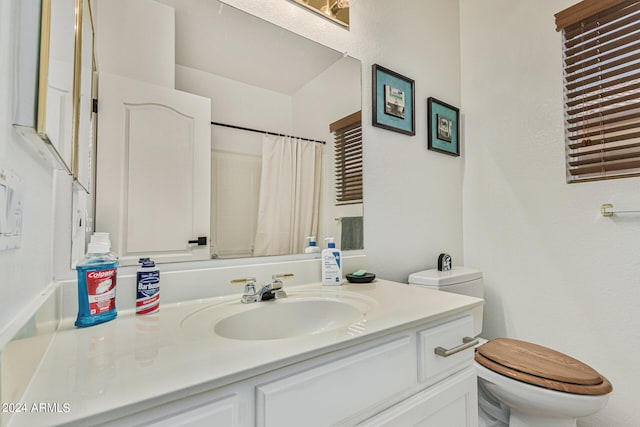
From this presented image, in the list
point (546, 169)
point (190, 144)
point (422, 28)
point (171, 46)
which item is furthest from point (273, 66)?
point (546, 169)

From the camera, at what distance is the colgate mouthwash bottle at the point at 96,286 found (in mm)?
626

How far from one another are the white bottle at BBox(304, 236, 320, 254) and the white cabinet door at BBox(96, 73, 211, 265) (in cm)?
38

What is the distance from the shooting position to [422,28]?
1.63 m

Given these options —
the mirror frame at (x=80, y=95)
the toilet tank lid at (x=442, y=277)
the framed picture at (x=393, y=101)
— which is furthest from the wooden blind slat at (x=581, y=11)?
the mirror frame at (x=80, y=95)

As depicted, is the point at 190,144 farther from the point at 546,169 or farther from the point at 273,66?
the point at 546,169

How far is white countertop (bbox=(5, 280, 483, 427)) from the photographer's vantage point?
385 millimetres

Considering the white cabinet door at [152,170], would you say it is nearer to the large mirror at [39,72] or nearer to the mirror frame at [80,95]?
the mirror frame at [80,95]

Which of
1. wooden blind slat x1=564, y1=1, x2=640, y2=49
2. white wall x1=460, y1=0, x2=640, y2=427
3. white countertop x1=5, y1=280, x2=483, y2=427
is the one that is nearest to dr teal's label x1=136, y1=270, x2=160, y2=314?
white countertop x1=5, y1=280, x2=483, y2=427

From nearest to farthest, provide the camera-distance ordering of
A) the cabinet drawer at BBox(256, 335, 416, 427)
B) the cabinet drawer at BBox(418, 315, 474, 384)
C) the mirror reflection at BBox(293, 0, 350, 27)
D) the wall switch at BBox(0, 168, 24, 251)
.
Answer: the wall switch at BBox(0, 168, 24, 251), the cabinet drawer at BBox(256, 335, 416, 427), the cabinet drawer at BBox(418, 315, 474, 384), the mirror reflection at BBox(293, 0, 350, 27)

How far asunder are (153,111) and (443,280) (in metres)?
1.32

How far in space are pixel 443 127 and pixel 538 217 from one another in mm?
688

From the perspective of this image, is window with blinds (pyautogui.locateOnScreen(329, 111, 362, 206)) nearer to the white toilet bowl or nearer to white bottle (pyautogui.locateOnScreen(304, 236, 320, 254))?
white bottle (pyautogui.locateOnScreen(304, 236, 320, 254))

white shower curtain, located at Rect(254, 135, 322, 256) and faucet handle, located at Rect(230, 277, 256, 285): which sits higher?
white shower curtain, located at Rect(254, 135, 322, 256)

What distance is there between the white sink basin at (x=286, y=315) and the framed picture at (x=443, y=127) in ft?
3.65
